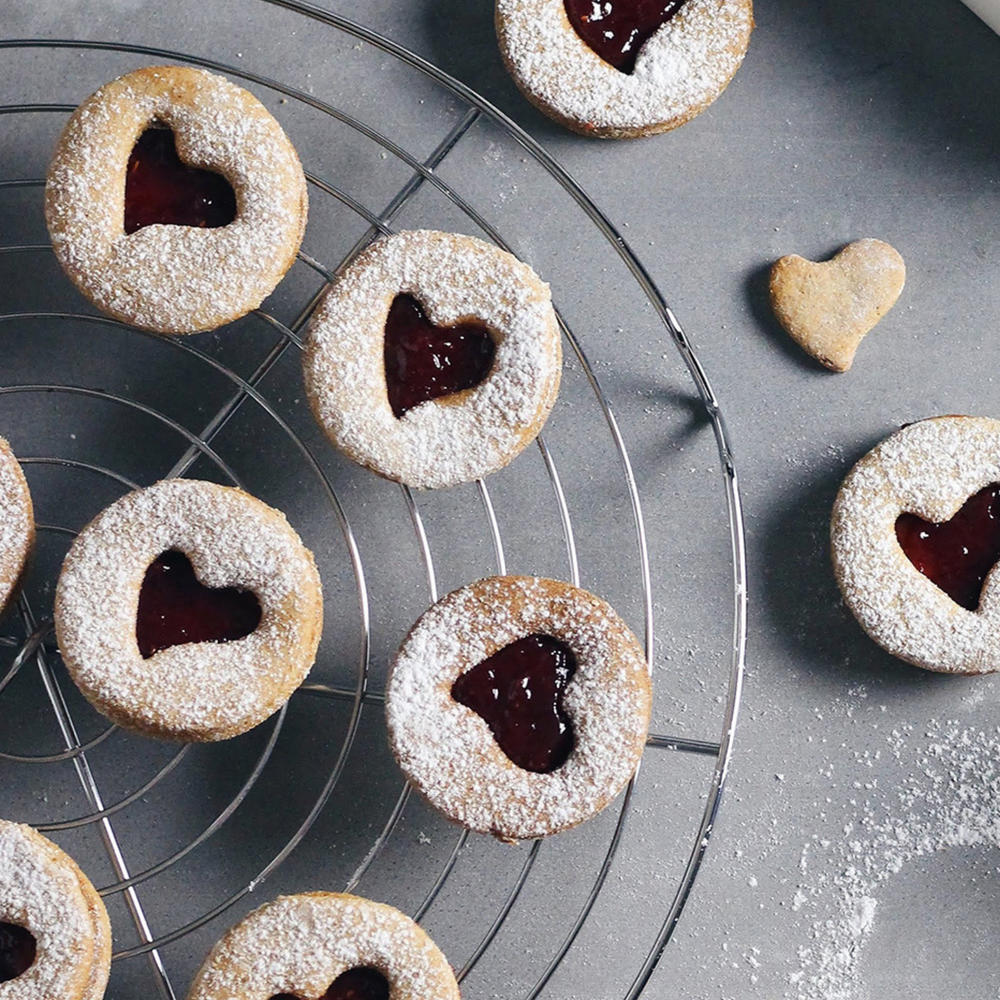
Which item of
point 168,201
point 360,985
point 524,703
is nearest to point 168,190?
point 168,201

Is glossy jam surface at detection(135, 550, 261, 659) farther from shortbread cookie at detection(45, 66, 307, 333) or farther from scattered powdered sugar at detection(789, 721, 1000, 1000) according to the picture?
scattered powdered sugar at detection(789, 721, 1000, 1000)

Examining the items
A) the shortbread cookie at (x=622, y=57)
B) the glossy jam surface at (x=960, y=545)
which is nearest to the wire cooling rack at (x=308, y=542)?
the shortbread cookie at (x=622, y=57)

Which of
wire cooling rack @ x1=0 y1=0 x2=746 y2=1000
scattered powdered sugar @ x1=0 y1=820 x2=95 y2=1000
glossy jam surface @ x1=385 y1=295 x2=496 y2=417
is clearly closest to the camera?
scattered powdered sugar @ x1=0 y1=820 x2=95 y2=1000

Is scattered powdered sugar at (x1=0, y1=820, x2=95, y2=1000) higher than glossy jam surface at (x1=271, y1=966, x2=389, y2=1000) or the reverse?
the reverse

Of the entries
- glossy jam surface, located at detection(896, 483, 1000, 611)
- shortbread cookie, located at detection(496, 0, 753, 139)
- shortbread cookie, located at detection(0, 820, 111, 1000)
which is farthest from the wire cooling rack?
glossy jam surface, located at detection(896, 483, 1000, 611)

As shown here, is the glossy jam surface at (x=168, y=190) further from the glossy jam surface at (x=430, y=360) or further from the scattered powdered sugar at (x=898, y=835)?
the scattered powdered sugar at (x=898, y=835)

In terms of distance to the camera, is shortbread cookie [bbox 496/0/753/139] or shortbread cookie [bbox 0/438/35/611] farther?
shortbread cookie [bbox 496/0/753/139]

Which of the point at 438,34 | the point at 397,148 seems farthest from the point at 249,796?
the point at 438,34
